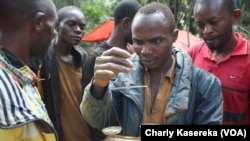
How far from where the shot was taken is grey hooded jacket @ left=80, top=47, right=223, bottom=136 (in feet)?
5.78

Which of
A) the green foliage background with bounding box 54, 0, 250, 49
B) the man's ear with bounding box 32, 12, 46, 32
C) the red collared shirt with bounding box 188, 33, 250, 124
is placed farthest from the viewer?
the green foliage background with bounding box 54, 0, 250, 49

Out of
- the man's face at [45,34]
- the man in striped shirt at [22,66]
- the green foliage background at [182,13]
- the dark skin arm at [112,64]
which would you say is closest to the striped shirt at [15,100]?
the man in striped shirt at [22,66]

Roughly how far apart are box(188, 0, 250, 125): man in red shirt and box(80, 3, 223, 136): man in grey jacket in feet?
1.74

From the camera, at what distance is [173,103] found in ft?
5.80

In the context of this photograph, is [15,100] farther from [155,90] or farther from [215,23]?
[215,23]

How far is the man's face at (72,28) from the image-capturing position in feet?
11.0

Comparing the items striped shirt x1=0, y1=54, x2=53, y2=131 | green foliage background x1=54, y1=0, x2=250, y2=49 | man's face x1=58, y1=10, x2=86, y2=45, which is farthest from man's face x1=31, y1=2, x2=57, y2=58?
green foliage background x1=54, y1=0, x2=250, y2=49

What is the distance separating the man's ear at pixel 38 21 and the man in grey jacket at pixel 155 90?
314mm

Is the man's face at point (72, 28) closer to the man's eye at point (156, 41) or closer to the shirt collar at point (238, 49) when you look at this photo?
the shirt collar at point (238, 49)

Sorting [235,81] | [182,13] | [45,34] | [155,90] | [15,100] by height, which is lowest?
[182,13]

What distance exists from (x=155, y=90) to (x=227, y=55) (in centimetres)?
81

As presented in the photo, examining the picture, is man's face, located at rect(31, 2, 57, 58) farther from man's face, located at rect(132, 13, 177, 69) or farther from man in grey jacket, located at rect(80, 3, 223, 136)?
man's face, located at rect(132, 13, 177, 69)

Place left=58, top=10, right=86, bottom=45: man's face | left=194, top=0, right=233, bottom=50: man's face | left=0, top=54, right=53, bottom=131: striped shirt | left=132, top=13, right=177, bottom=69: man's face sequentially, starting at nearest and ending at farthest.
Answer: left=0, top=54, right=53, bottom=131: striped shirt
left=132, top=13, right=177, bottom=69: man's face
left=194, top=0, right=233, bottom=50: man's face
left=58, top=10, right=86, bottom=45: man's face

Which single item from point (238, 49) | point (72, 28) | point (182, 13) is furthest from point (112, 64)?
point (182, 13)
